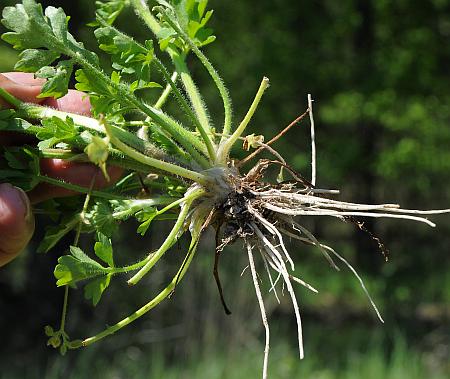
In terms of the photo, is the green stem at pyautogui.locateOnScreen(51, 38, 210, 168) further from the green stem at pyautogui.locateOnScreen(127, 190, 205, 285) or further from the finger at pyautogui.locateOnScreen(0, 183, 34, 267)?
the finger at pyautogui.locateOnScreen(0, 183, 34, 267)

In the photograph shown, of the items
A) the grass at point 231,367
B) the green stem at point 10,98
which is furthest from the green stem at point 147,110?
the grass at point 231,367

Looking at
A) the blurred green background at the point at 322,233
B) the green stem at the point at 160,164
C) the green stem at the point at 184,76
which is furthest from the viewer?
the blurred green background at the point at 322,233

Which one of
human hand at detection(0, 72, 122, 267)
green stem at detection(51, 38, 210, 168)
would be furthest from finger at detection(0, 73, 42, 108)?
green stem at detection(51, 38, 210, 168)

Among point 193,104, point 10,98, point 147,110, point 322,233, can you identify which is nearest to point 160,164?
point 147,110

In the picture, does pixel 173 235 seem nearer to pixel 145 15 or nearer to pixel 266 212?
pixel 266 212

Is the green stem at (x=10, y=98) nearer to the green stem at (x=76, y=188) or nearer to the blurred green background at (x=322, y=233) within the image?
the green stem at (x=76, y=188)

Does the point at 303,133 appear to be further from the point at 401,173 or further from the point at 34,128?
the point at 34,128

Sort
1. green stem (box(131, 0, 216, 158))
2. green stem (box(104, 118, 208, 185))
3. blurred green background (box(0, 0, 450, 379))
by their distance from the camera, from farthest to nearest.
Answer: blurred green background (box(0, 0, 450, 379)), green stem (box(131, 0, 216, 158)), green stem (box(104, 118, 208, 185))
